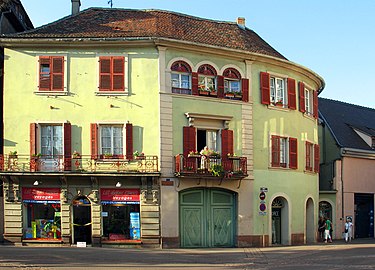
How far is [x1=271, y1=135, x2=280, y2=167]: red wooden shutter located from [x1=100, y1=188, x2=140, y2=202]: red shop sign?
780cm

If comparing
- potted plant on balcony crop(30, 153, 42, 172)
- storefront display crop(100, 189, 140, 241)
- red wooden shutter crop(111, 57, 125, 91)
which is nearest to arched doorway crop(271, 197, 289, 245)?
storefront display crop(100, 189, 140, 241)

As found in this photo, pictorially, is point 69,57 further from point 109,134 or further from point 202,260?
point 202,260

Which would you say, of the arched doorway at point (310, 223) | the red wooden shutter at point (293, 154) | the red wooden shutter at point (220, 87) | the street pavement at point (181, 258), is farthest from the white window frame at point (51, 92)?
the arched doorway at point (310, 223)

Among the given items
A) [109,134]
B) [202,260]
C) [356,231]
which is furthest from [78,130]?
[356,231]

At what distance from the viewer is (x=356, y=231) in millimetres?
43438

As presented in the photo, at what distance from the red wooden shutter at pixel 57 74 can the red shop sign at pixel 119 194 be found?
518cm

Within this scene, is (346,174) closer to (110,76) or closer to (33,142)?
(110,76)

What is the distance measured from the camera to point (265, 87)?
32.8 m

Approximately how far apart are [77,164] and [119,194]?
93.2 inches

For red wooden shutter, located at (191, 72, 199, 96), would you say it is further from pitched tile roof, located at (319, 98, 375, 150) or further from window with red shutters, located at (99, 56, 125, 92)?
pitched tile roof, located at (319, 98, 375, 150)

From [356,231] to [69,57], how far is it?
945 inches

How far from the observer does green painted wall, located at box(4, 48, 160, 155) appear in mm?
29484

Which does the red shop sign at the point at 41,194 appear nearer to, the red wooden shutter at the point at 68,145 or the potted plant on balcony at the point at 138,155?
the red wooden shutter at the point at 68,145

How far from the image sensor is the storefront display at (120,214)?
29.6 m
